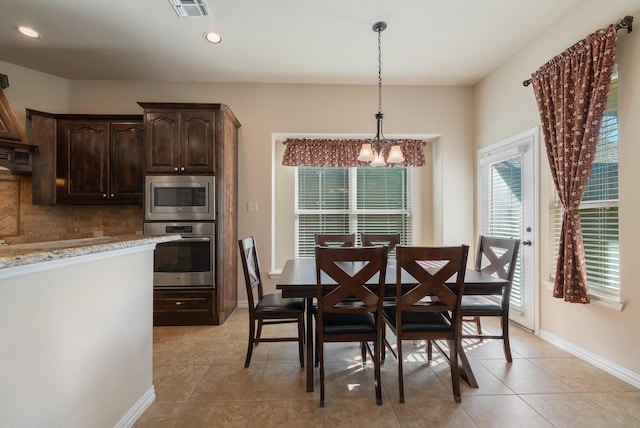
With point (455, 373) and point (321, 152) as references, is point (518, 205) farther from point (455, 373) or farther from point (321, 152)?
point (321, 152)

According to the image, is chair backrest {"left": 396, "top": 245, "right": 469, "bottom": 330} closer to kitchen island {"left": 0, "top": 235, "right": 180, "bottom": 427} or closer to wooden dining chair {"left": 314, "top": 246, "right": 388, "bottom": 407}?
wooden dining chair {"left": 314, "top": 246, "right": 388, "bottom": 407}

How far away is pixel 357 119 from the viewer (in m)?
3.53

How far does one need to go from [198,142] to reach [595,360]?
391cm

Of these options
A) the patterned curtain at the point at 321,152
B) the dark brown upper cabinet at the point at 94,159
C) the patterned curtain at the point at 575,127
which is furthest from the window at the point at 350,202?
the dark brown upper cabinet at the point at 94,159

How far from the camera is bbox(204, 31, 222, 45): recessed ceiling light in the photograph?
8.36 feet

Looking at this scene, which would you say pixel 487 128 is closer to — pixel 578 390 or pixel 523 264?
pixel 523 264

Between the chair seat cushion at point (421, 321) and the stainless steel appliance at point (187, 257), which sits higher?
the stainless steel appliance at point (187, 257)

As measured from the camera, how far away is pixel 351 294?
5.44ft

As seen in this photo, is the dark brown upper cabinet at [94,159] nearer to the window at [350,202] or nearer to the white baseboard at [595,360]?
the window at [350,202]

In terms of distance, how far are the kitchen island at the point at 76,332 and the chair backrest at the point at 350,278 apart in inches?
38.7

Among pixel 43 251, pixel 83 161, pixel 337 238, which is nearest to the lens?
pixel 43 251

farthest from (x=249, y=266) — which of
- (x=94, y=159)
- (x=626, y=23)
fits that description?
(x=626, y=23)

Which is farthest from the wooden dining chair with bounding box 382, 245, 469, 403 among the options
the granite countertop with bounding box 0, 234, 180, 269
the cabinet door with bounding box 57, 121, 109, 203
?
the cabinet door with bounding box 57, 121, 109, 203

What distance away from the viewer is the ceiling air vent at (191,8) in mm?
2146
